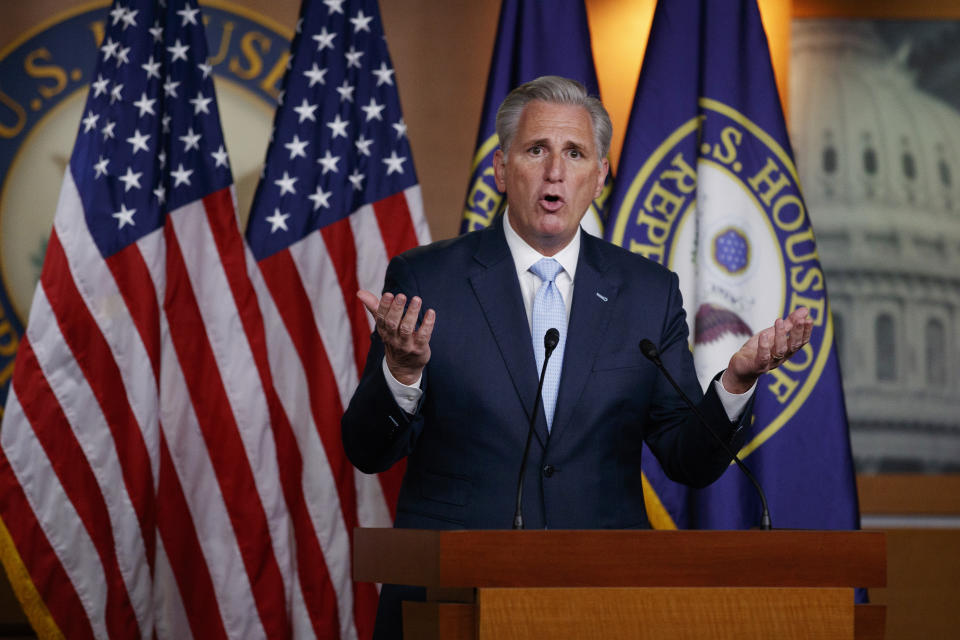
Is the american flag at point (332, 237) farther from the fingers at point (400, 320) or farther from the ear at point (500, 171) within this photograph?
the fingers at point (400, 320)

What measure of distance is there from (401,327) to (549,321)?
0.58 meters

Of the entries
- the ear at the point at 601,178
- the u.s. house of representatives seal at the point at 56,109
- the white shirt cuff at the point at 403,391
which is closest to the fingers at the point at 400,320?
the white shirt cuff at the point at 403,391

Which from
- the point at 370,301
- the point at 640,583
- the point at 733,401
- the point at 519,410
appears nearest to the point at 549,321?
the point at 519,410

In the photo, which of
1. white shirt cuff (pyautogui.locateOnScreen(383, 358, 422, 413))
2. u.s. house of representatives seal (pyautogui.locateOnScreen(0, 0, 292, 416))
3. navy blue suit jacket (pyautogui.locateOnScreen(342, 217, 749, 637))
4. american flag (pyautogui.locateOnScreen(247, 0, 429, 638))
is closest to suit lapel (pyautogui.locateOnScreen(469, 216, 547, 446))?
navy blue suit jacket (pyautogui.locateOnScreen(342, 217, 749, 637))

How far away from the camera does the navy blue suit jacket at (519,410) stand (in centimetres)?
200

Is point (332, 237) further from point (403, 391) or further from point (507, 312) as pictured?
point (403, 391)

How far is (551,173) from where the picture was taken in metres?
2.26

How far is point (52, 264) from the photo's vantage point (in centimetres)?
335

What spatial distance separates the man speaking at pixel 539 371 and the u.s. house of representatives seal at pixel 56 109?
6.10 feet

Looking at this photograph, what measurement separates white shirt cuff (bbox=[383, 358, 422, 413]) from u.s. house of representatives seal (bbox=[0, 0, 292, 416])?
222 centimetres

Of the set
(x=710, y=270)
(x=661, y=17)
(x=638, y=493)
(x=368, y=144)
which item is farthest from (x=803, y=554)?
(x=661, y=17)

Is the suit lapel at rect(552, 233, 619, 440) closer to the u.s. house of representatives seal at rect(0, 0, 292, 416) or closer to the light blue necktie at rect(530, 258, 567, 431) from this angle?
the light blue necktie at rect(530, 258, 567, 431)

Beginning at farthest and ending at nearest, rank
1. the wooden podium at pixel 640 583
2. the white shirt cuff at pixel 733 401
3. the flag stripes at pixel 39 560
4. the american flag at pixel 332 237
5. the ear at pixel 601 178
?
the american flag at pixel 332 237 → the flag stripes at pixel 39 560 → the ear at pixel 601 178 → the white shirt cuff at pixel 733 401 → the wooden podium at pixel 640 583

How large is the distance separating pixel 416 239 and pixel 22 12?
1.77 metres
